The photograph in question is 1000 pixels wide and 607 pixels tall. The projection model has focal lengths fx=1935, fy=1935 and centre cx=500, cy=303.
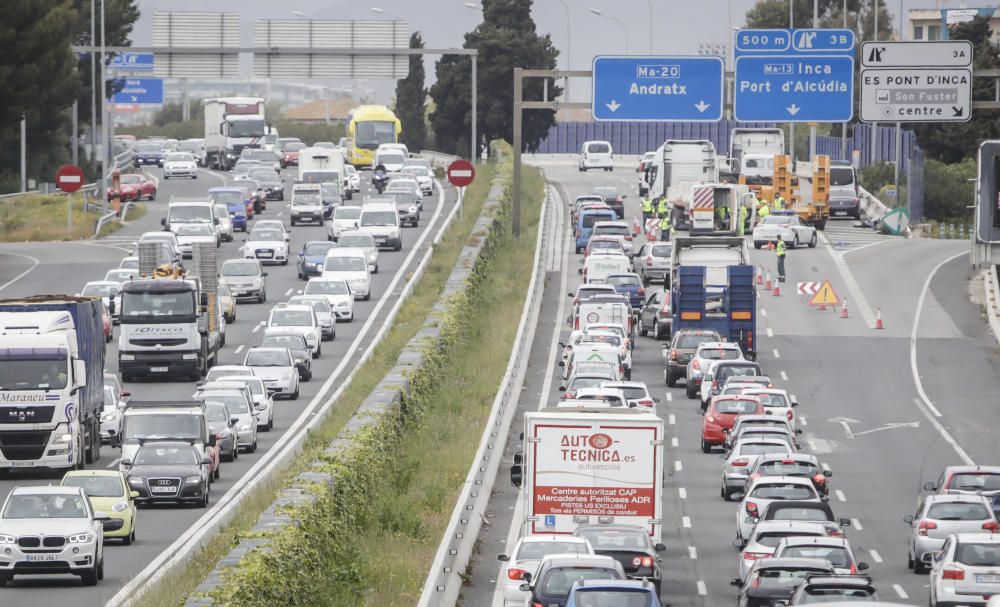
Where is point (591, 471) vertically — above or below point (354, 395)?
above

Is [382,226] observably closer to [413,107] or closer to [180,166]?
[180,166]

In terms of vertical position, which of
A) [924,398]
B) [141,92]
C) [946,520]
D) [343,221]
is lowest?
[924,398]

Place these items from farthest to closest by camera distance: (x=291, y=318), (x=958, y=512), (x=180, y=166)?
(x=180, y=166), (x=291, y=318), (x=958, y=512)

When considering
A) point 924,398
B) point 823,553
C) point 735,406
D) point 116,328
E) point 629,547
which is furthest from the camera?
point 116,328

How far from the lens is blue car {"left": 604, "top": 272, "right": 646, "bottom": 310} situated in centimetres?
5891

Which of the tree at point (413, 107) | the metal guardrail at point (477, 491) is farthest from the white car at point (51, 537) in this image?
the tree at point (413, 107)

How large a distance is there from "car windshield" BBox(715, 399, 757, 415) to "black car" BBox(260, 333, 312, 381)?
12.2 metres

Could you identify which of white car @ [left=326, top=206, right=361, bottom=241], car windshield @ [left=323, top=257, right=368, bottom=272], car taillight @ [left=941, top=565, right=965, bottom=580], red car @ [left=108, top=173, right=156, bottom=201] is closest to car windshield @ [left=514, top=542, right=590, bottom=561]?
car taillight @ [left=941, top=565, right=965, bottom=580]

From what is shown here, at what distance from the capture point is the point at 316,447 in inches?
1227

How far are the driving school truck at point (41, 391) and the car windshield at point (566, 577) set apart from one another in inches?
638

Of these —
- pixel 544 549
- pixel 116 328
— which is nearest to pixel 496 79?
pixel 116 328

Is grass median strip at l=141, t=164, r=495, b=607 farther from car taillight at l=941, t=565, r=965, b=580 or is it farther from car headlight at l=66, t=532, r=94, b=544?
car taillight at l=941, t=565, r=965, b=580

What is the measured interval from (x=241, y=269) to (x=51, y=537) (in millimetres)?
33970

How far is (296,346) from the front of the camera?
47750 millimetres
